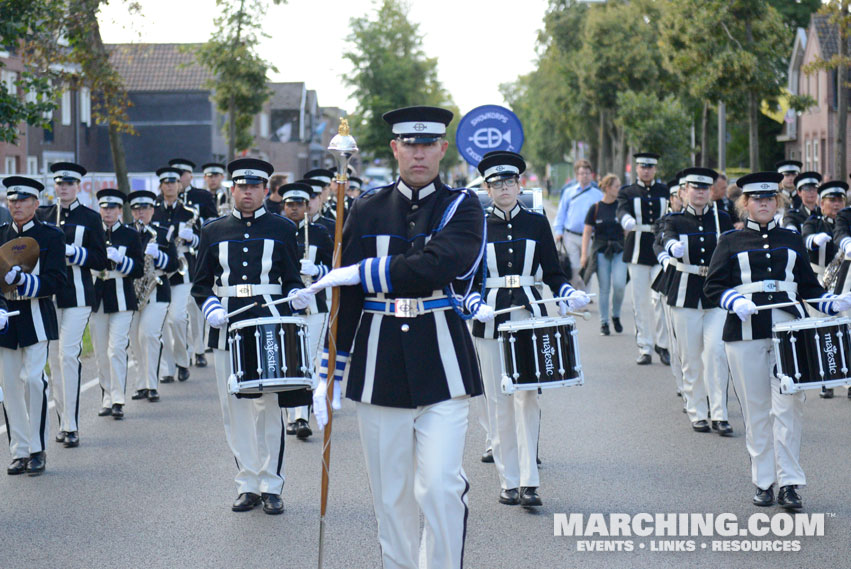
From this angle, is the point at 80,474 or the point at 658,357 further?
the point at 658,357

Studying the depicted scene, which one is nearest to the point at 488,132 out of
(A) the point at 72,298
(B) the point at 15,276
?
(A) the point at 72,298

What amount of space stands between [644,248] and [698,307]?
371 centimetres

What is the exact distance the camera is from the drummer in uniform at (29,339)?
927 centimetres

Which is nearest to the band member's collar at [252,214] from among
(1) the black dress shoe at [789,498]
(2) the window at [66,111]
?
(1) the black dress shoe at [789,498]

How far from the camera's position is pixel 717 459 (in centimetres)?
949

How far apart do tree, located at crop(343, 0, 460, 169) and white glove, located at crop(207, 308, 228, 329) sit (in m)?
53.5

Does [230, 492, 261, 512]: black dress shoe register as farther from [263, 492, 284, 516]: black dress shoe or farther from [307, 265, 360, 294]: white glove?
[307, 265, 360, 294]: white glove

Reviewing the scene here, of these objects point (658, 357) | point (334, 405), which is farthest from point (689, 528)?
point (658, 357)

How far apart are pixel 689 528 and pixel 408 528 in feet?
8.35

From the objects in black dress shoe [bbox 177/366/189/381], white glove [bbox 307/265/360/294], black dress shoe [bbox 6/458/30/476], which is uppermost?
white glove [bbox 307/265/360/294]

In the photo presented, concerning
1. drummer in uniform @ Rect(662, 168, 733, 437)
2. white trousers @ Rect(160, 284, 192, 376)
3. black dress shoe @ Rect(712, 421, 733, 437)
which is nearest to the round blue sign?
white trousers @ Rect(160, 284, 192, 376)

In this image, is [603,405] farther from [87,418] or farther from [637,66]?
[637,66]

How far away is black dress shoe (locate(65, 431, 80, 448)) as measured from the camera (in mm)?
10297

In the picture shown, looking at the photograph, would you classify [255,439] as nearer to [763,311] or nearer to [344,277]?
[344,277]
